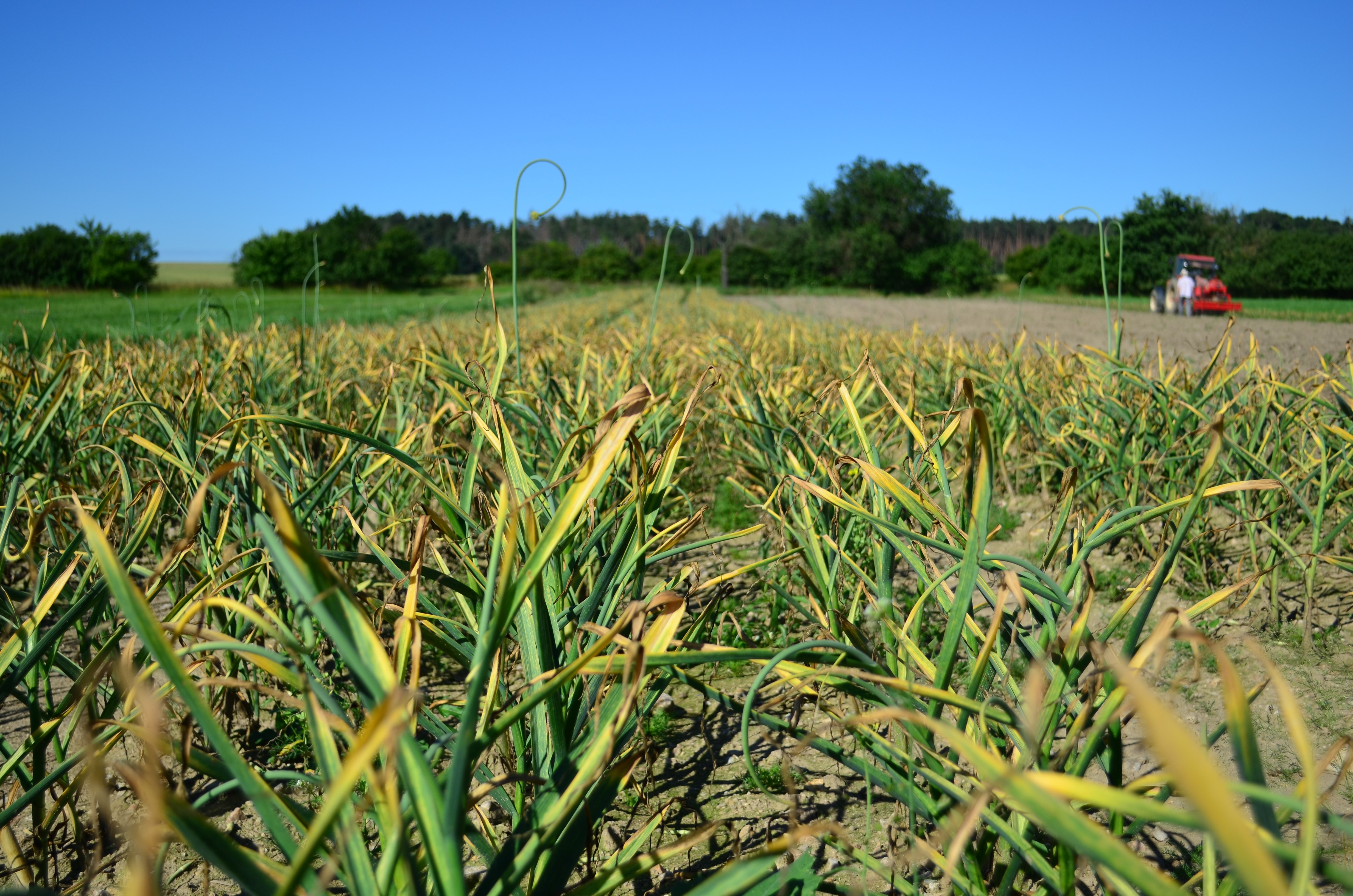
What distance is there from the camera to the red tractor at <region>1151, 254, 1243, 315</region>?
2075 cm

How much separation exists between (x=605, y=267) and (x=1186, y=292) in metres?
45.9

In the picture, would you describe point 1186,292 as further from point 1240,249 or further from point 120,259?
point 120,259

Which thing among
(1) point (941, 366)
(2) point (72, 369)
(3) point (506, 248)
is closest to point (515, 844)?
(2) point (72, 369)

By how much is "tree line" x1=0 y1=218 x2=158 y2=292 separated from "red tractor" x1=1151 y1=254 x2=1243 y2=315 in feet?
101

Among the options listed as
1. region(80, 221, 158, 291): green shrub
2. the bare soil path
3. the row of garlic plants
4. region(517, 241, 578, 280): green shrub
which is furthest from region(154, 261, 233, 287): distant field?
the row of garlic plants

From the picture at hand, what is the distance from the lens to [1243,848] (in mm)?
380

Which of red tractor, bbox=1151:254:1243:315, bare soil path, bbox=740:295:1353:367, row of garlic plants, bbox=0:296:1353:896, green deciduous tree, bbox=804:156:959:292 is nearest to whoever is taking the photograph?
row of garlic plants, bbox=0:296:1353:896

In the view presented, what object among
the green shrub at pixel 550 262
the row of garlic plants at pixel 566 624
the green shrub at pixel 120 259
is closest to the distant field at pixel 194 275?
the green shrub at pixel 120 259

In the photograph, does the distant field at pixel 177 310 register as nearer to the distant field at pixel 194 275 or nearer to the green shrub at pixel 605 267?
the distant field at pixel 194 275

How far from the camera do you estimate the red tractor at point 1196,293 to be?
20750 mm

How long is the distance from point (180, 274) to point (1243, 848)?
65618 millimetres

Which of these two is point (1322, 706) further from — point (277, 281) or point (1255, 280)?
point (277, 281)

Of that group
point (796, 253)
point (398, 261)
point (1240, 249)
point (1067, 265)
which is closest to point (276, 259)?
point (398, 261)

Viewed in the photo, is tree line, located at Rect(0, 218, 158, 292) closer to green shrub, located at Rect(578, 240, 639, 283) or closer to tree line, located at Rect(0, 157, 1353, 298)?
tree line, located at Rect(0, 157, 1353, 298)
